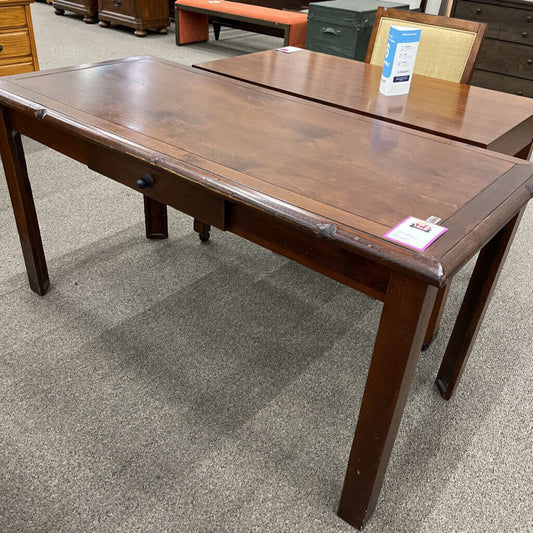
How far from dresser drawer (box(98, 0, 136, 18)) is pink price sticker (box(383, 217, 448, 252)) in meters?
4.99

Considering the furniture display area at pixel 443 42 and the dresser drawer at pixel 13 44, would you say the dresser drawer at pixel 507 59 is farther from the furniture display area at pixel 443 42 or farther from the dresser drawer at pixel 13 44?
the dresser drawer at pixel 13 44

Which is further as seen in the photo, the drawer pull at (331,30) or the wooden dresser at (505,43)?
the drawer pull at (331,30)

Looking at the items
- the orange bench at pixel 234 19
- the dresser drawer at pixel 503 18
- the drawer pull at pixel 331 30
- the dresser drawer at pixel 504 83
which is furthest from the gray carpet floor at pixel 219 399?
the orange bench at pixel 234 19

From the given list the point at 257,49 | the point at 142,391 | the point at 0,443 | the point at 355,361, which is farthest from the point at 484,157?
the point at 257,49

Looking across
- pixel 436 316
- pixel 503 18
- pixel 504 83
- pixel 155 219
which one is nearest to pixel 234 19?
pixel 503 18

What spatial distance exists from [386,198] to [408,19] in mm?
1351

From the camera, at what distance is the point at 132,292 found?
5.91 ft

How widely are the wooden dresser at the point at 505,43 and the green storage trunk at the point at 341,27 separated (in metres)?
0.52

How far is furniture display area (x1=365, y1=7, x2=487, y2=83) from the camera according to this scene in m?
1.87

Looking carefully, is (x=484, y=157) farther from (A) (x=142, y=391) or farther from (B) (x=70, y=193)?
(B) (x=70, y=193)

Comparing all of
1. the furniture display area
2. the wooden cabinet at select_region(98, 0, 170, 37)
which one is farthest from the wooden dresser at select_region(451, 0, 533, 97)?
the wooden cabinet at select_region(98, 0, 170, 37)

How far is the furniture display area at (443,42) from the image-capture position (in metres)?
1.87

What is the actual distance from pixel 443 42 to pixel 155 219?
1.26m

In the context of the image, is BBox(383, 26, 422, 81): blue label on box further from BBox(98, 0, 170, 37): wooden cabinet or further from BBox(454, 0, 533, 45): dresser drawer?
BBox(98, 0, 170, 37): wooden cabinet
